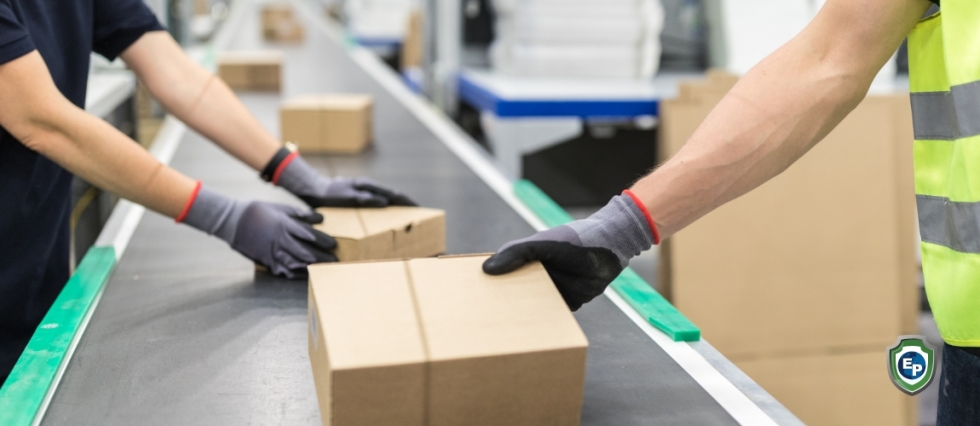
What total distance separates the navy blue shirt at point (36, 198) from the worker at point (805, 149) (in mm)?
887

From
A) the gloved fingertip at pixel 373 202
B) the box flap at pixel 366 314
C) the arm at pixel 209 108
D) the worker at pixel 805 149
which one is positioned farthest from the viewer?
the arm at pixel 209 108

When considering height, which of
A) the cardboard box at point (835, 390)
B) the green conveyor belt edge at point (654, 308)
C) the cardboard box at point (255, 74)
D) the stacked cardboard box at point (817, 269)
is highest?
the cardboard box at point (255, 74)

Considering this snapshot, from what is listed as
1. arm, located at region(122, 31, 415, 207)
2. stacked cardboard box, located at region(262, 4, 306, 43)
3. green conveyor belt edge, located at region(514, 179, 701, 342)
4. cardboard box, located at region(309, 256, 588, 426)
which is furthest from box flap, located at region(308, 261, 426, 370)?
stacked cardboard box, located at region(262, 4, 306, 43)

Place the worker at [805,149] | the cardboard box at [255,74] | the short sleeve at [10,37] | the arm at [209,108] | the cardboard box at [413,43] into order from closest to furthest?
the worker at [805,149], the short sleeve at [10,37], the arm at [209,108], the cardboard box at [255,74], the cardboard box at [413,43]

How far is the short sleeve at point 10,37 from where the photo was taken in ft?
3.93

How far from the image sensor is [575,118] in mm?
3057

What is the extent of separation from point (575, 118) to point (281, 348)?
2.06 m

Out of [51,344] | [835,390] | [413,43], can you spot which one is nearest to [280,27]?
[413,43]

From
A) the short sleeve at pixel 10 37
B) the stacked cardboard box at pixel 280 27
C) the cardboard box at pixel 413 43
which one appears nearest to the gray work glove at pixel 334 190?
the short sleeve at pixel 10 37

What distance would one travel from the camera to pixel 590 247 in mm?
1043

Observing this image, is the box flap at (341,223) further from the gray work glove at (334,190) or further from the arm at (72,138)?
the arm at (72,138)

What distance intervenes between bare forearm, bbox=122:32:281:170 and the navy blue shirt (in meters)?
0.18

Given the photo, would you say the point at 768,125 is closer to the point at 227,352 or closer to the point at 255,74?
the point at 227,352

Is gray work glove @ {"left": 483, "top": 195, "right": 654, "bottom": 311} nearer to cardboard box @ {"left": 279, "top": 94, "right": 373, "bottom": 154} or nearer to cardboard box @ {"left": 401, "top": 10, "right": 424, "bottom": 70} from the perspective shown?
cardboard box @ {"left": 279, "top": 94, "right": 373, "bottom": 154}
